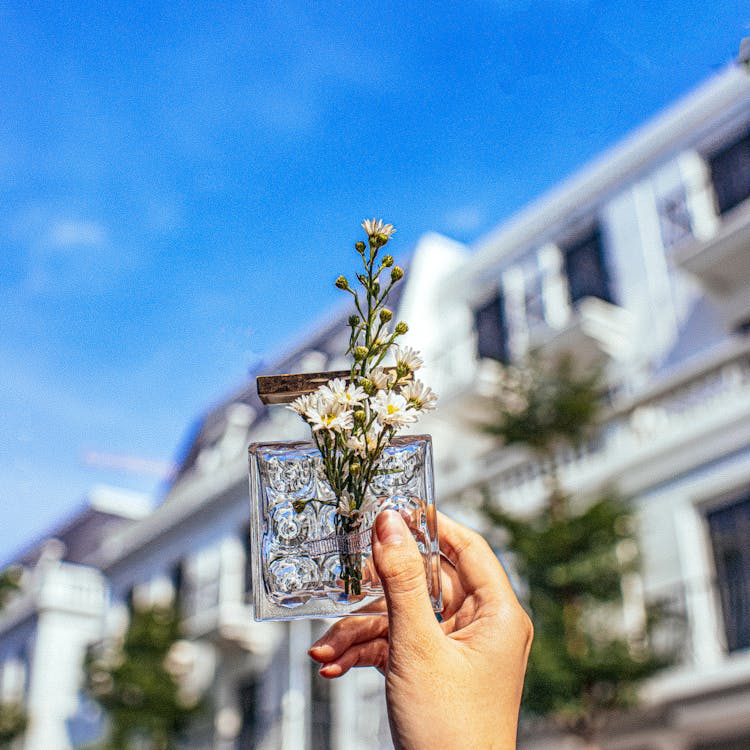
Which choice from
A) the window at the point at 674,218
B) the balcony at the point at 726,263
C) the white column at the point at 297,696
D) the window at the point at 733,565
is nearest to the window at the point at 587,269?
the window at the point at 674,218

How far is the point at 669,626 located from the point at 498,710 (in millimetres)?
11077

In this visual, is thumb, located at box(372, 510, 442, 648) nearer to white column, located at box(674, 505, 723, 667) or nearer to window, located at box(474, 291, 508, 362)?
white column, located at box(674, 505, 723, 667)

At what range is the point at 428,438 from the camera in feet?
7.70

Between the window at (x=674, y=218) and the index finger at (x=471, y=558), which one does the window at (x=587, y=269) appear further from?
the index finger at (x=471, y=558)

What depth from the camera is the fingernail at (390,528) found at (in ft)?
6.63

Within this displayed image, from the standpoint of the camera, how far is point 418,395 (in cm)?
225

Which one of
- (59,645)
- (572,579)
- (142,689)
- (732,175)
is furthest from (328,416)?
(59,645)

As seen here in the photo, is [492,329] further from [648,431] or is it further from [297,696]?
[297,696]

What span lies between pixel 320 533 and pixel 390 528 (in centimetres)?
28

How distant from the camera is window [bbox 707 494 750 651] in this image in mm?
11867

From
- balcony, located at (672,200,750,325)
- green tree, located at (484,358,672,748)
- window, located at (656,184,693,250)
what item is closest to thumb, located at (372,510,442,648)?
green tree, located at (484,358,672,748)

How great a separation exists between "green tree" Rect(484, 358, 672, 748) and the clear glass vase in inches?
361

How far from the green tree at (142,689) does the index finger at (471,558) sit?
18.2 m

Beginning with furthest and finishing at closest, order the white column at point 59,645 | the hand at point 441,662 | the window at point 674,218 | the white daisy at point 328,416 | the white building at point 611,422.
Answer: the white column at point 59,645, the window at point 674,218, the white building at point 611,422, the white daisy at point 328,416, the hand at point 441,662
